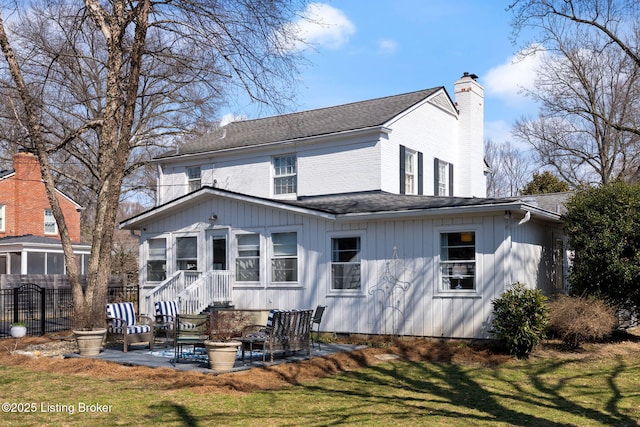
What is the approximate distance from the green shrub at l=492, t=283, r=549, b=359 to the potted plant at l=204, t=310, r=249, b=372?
212 inches

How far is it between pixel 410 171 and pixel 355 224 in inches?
214

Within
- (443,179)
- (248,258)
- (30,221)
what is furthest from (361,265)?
(30,221)

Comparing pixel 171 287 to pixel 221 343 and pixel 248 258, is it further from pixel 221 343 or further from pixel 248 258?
pixel 221 343

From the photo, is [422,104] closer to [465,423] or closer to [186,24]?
[186,24]

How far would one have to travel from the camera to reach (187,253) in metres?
18.8

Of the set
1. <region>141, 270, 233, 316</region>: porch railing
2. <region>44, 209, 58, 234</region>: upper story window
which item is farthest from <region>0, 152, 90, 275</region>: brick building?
<region>141, 270, 233, 316</region>: porch railing

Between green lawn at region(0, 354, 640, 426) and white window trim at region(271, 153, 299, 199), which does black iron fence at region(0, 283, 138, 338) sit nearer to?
white window trim at region(271, 153, 299, 199)

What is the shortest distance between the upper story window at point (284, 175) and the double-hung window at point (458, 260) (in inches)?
288

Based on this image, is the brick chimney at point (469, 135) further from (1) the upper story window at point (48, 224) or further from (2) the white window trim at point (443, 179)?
(1) the upper story window at point (48, 224)

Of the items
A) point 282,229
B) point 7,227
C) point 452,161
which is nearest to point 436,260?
point 282,229

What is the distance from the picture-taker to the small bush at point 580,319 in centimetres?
1298

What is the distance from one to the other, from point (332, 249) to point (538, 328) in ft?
18.3

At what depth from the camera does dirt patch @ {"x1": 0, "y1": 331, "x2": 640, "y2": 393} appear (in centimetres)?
1023

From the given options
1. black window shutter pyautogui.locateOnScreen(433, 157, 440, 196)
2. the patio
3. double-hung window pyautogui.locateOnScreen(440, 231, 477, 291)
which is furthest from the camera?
black window shutter pyautogui.locateOnScreen(433, 157, 440, 196)
